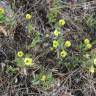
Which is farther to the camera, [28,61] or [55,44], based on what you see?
[55,44]

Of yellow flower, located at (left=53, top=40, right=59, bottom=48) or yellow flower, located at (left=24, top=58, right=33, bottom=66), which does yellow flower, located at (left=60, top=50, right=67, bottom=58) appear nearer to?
yellow flower, located at (left=53, top=40, right=59, bottom=48)

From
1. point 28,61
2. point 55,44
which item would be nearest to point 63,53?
point 55,44

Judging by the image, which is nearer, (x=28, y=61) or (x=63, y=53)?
(x=28, y=61)

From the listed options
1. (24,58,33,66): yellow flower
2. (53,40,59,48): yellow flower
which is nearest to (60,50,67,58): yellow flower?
(53,40,59,48): yellow flower

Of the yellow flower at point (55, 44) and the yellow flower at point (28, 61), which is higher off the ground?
the yellow flower at point (55, 44)

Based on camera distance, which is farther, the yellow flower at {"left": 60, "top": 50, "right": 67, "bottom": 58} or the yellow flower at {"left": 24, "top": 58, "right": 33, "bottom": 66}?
the yellow flower at {"left": 60, "top": 50, "right": 67, "bottom": 58}

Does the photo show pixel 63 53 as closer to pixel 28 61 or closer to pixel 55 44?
pixel 55 44

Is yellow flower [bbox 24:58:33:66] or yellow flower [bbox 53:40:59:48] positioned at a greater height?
yellow flower [bbox 53:40:59:48]

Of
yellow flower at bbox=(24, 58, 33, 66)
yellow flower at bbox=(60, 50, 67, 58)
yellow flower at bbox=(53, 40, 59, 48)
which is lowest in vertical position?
yellow flower at bbox=(60, 50, 67, 58)

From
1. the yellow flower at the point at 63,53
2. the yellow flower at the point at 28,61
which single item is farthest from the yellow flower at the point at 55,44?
the yellow flower at the point at 28,61

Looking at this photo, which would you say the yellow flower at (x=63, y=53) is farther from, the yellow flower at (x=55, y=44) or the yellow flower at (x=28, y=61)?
the yellow flower at (x=28, y=61)

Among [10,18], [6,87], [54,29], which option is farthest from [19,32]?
[6,87]

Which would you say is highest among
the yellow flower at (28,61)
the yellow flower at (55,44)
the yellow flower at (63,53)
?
the yellow flower at (55,44)
